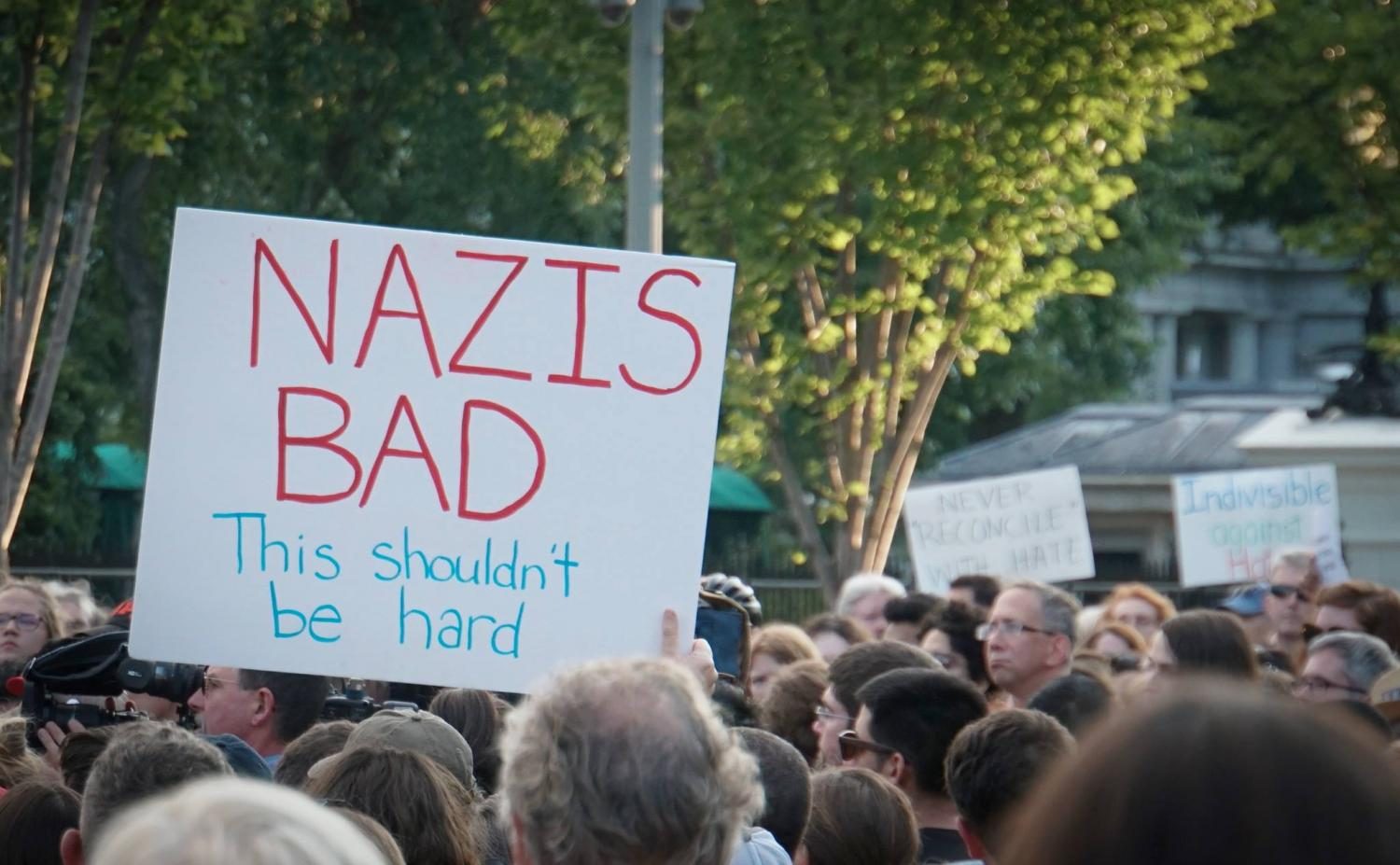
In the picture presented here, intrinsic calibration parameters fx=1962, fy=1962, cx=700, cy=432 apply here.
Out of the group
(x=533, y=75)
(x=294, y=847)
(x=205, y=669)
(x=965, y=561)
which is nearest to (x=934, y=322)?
(x=965, y=561)

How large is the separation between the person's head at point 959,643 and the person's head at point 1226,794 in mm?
5286

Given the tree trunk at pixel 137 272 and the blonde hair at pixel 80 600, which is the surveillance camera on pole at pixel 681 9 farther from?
the tree trunk at pixel 137 272

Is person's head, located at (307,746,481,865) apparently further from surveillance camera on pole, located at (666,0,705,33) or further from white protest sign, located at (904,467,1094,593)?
white protest sign, located at (904,467,1094,593)

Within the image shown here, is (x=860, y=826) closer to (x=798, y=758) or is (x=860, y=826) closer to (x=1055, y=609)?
(x=798, y=758)

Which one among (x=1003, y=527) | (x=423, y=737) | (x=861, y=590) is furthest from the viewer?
(x=1003, y=527)

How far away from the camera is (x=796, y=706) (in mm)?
5875

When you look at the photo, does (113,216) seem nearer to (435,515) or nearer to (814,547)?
(814,547)

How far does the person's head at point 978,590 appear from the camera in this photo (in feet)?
27.3

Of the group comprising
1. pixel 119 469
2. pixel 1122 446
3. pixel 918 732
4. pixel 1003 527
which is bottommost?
pixel 918 732

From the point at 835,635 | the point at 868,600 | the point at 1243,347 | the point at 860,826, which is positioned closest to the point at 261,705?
the point at 860,826

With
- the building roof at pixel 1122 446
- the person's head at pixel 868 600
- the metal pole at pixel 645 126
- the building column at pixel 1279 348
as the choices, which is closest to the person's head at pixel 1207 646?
the person's head at pixel 868 600

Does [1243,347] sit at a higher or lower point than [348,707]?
higher

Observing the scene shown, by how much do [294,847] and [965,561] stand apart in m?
10.2

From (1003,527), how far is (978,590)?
10.7 feet
